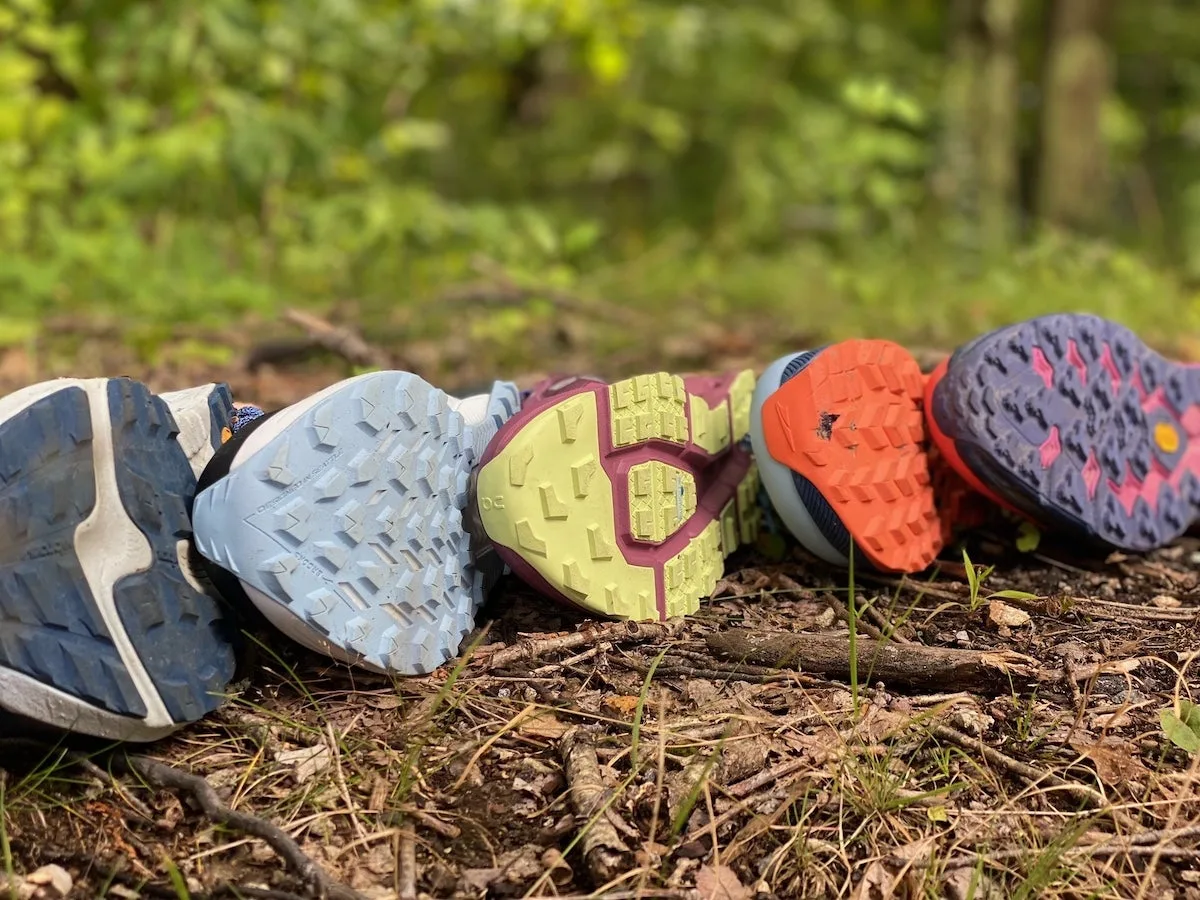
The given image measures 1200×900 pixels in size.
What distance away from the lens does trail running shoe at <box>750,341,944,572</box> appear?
66.0 inches

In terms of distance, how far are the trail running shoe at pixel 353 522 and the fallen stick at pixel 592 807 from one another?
29 centimetres

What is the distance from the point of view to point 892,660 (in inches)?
56.9

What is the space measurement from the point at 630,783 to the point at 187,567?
0.67 metres

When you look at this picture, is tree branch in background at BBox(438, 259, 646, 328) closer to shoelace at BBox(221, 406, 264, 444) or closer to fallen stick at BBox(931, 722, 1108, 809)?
shoelace at BBox(221, 406, 264, 444)

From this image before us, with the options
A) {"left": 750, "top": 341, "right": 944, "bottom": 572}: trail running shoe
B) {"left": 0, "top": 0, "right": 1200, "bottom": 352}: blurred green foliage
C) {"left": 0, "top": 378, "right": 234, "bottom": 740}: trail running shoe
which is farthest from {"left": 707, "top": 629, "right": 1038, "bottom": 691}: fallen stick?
{"left": 0, "top": 0, "right": 1200, "bottom": 352}: blurred green foliage

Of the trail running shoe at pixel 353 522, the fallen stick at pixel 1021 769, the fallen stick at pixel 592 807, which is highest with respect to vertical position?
the trail running shoe at pixel 353 522

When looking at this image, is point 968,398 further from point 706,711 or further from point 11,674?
point 11,674

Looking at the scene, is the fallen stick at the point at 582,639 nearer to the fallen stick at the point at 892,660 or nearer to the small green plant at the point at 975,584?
the fallen stick at the point at 892,660

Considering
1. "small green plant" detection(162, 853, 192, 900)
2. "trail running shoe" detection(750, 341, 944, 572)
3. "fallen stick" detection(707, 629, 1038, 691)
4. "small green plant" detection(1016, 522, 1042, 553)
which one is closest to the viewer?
"small green plant" detection(162, 853, 192, 900)

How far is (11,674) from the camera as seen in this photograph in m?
1.13

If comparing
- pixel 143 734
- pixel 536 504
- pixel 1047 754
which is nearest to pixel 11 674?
pixel 143 734

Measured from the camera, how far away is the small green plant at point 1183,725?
1287 millimetres

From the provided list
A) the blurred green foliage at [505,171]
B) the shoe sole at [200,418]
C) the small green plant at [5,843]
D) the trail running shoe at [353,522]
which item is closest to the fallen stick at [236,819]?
the small green plant at [5,843]

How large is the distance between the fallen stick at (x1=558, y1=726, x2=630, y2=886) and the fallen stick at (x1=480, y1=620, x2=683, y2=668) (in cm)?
20
